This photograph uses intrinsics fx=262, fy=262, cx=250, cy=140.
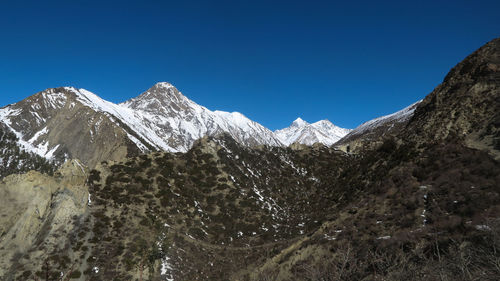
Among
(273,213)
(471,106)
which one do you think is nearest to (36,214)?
(273,213)

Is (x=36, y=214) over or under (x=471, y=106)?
under

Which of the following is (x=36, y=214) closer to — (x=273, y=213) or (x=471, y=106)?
(x=273, y=213)

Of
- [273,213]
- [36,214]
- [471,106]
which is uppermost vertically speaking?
[471,106]

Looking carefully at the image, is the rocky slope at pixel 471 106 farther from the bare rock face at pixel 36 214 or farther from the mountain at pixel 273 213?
the bare rock face at pixel 36 214

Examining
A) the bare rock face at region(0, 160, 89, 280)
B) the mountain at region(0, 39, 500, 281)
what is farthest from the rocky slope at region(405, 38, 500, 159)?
the bare rock face at region(0, 160, 89, 280)

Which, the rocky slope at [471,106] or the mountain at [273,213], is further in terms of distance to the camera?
the rocky slope at [471,106]

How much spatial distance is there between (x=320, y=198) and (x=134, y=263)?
137ft

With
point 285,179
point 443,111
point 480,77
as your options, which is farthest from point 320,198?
point 480,77

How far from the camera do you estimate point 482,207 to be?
24.7 meters

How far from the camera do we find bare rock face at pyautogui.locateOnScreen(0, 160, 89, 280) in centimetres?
3775

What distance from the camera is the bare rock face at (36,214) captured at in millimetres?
37750

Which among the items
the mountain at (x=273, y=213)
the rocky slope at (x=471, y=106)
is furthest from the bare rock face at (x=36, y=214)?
the rocky slope at (x=471, y=106)

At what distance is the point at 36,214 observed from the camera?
4222 centimetres

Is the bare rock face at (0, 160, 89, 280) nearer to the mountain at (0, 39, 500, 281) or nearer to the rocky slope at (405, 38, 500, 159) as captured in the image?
the mountain at (0, 39, 500, 281)
